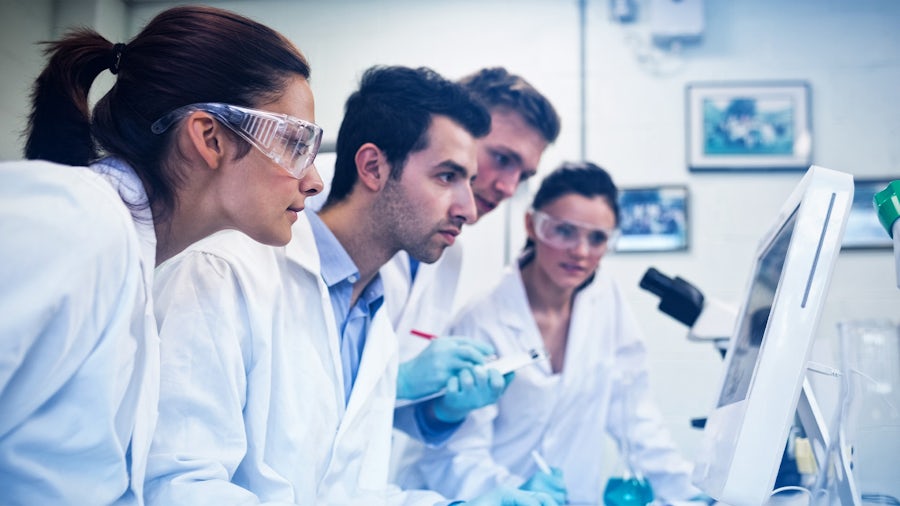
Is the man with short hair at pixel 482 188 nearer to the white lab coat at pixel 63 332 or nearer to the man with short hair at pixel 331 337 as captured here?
the man with short hair at pixel 331 337

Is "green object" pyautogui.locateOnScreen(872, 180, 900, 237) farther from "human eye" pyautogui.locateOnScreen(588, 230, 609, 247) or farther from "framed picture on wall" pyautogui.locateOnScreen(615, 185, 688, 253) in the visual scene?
"framed picture on wall" pyautogui.locateOnScreen(615, 185, 688, 253)

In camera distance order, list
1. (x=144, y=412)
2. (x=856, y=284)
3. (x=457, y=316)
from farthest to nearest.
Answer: (x=856, y=284) < (x=457, y=316) < (x=144, y=412)

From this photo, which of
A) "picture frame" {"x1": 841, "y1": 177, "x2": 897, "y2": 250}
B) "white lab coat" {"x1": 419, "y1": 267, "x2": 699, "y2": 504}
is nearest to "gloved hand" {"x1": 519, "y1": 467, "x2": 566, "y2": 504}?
"white lab coat" {"x1": 419, "y1": 267, "x2": 699, "y2": 504}

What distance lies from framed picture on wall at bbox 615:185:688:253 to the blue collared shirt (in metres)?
1.72

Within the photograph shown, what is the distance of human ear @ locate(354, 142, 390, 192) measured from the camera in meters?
1.61

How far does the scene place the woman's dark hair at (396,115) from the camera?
5.36ft

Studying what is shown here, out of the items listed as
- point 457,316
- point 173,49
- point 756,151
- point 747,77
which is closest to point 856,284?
point 756,151

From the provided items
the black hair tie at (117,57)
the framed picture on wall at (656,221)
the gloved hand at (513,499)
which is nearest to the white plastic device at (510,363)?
the gloved hand at (513,499)

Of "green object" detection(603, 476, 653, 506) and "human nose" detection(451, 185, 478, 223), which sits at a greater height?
Result: "human nose" detection(451, 185, 478, 223)

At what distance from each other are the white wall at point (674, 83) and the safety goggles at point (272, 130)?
1791 mm

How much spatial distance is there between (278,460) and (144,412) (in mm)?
331

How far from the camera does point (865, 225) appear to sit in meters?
2.87

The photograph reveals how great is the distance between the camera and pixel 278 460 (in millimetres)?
1172

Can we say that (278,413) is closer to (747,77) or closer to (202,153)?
(202,153)
